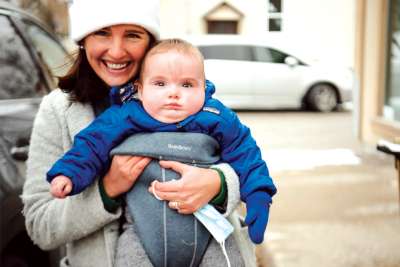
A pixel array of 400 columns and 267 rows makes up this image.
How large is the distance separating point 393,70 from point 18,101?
7.41m

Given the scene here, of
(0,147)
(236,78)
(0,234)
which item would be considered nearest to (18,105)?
(0,147)

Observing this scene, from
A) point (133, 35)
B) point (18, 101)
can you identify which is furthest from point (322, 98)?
point (133, 35)

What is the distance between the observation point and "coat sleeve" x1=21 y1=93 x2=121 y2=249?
1.80 metres

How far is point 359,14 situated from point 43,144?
8616mm

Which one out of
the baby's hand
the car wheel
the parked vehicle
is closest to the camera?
the baby's hand

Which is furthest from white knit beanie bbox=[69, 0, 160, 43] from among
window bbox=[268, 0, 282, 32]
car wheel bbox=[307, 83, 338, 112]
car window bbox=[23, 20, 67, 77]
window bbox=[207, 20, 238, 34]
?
window bbox=[207, 20, 238, 34]

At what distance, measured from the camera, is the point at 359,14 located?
970cm

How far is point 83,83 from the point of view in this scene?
1.97 metres

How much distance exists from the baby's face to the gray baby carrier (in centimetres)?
7

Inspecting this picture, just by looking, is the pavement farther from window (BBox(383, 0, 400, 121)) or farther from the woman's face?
the woman's face

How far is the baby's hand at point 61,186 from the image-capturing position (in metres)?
1.67

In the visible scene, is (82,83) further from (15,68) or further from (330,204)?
(330,204)

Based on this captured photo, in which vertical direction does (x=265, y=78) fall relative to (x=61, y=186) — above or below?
below

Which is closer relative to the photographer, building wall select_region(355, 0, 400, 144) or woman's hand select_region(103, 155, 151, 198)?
woman's hand select_region(103, 155, 151, 198)
